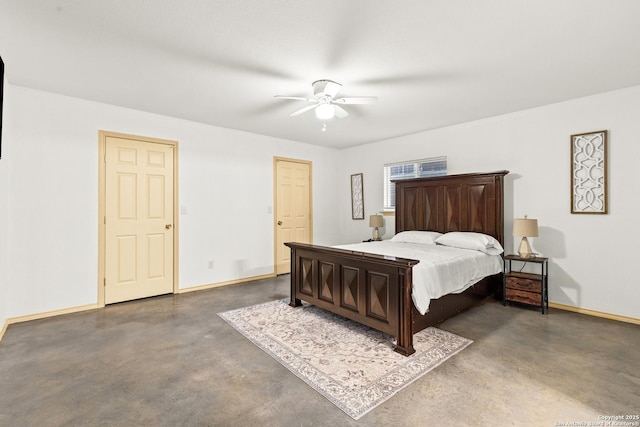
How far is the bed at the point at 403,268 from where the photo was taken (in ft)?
8.40

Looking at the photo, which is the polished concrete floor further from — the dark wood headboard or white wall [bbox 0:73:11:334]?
the dark wood headboard

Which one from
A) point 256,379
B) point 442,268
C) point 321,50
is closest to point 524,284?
point 442,268

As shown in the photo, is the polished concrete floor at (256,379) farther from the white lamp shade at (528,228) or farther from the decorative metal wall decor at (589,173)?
the decorative metal wall decor at (589,173)

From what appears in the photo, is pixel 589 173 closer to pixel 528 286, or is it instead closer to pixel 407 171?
pixel 528 286

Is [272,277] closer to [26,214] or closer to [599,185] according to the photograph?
[26,214]

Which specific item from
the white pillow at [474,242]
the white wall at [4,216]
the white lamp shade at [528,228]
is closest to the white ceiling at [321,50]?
the white wall at [4,216]

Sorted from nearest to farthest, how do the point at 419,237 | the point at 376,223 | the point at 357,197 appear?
the point at 419,237 → the point at 376,223 → the point at 357,197

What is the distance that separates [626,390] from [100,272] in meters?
4.95

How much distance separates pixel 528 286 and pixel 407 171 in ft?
8.17

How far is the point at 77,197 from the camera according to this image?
3.54 metres

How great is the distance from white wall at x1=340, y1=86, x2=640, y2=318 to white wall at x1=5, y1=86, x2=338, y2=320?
11.6 feet

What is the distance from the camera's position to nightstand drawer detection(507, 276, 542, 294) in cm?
348

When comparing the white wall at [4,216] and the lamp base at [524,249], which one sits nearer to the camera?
the white wall at [4,216]

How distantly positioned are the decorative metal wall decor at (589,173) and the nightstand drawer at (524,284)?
0.94m
